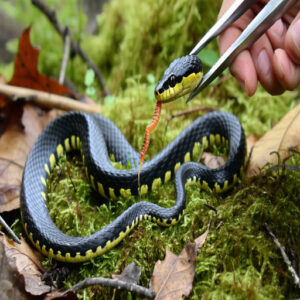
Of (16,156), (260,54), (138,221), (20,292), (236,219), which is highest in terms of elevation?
(260,54)

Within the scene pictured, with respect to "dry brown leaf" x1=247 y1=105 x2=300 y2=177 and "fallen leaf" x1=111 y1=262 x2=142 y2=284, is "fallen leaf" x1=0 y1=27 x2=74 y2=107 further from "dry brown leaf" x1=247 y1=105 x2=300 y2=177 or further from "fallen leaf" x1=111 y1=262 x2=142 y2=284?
"fallen leaf" x1=111 y1=262 x2=142 y2=284

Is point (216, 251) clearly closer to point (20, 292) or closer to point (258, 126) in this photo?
point (20, 292)

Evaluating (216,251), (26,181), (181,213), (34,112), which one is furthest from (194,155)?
(34,112)

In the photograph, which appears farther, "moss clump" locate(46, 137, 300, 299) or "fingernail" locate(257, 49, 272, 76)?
"fingernail" locate(257, 49, 272, 76)

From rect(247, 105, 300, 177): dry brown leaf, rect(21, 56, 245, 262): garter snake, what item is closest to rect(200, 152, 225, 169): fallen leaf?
rect(21, 56, 245, 262): garter snake

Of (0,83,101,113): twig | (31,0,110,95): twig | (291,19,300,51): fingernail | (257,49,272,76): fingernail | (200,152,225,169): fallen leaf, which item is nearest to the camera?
(291,19,300,51): fingernail

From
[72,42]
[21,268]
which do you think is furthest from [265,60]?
[72,42]

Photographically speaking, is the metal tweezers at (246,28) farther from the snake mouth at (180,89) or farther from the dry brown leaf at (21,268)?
the dry brown leaf at (21,268)
